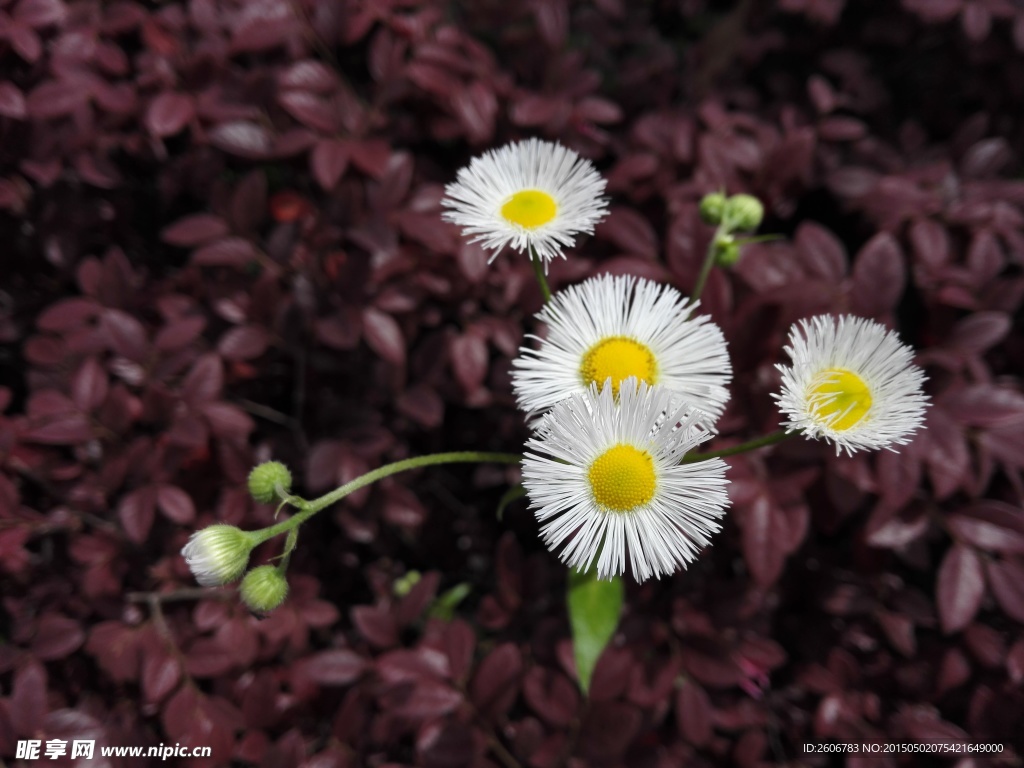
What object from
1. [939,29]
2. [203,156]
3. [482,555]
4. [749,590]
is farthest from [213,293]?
[939,29]

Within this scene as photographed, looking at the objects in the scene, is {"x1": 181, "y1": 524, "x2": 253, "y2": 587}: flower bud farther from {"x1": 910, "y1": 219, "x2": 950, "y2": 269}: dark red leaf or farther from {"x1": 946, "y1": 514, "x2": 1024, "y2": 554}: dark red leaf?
{"x1": 910, "y1": 219, "x2": 950, "y2": 269}: dark red leaf

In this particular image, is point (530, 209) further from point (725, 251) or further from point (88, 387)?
point (88, 387)

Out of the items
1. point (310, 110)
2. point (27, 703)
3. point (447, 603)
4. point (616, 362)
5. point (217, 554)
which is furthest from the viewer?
point (447, 603)

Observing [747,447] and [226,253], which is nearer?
[747,447]

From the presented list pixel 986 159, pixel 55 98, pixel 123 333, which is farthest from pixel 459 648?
pixel 986 159

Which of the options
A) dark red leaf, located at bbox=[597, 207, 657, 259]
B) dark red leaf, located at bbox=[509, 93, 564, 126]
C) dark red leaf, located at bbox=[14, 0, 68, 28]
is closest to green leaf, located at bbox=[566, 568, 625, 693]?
dark red leaf, located at bbox=[597, 207, 657, 259]

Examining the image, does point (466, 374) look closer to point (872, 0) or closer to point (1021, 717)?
point (1021, 717)

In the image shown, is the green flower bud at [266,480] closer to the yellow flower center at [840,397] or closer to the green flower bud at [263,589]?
the green flower bud at [263,589]
